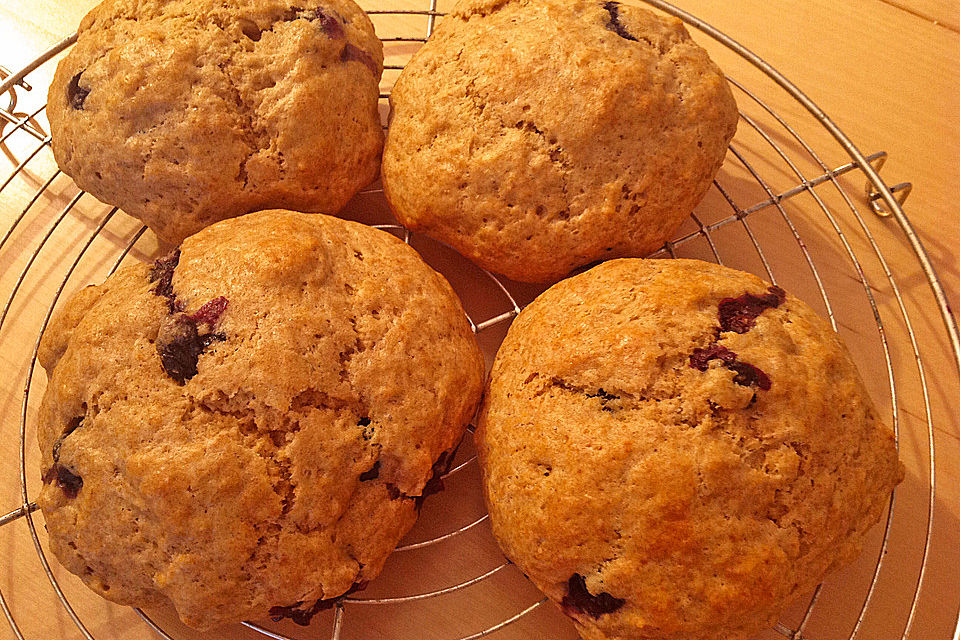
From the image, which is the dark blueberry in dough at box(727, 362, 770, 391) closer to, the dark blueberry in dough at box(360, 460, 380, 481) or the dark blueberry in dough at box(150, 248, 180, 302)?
the dark blueberry in dough at box(360, 460, 380, 481)

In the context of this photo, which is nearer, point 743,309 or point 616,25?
point 743,309

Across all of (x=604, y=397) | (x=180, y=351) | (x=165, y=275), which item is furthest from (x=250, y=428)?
(x=604, y=397)

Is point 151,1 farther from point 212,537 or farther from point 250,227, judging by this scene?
point 212,537

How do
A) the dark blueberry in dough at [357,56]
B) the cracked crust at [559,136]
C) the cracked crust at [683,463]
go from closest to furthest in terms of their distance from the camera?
1. the cracked crust at [683,463]
2. the cracked crust at [559,136]
3. the dark blueberry in dough at [357,56]

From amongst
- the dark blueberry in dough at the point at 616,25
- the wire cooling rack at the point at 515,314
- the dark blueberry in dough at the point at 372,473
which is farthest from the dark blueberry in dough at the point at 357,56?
the dark blueberry in dough at the point at 372,473

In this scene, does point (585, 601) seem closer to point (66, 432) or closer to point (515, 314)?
point (515, 314)

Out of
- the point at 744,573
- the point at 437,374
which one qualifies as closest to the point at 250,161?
the point at 437,374

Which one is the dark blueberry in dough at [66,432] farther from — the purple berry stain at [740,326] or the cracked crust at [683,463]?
the purple berry stain at [740,326]
